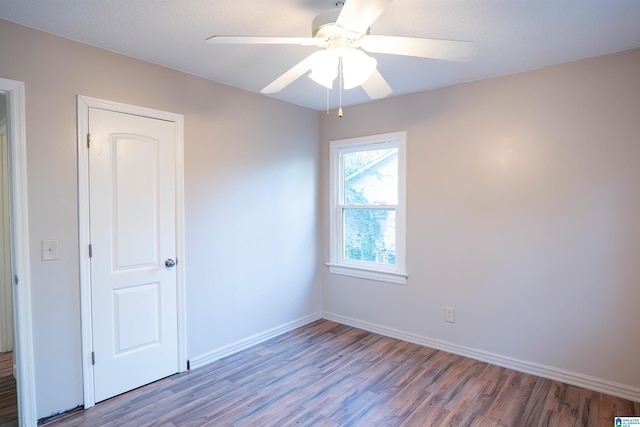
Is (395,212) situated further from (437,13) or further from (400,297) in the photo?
(437,13)

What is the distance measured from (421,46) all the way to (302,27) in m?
0.79

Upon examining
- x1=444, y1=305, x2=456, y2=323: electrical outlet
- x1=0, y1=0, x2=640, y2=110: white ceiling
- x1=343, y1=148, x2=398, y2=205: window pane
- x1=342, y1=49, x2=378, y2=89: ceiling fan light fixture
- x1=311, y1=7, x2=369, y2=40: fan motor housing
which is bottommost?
x1=444, y1=305, x2=456, y2=323: electrical outlet

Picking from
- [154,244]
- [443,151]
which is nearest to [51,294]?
[154,244]

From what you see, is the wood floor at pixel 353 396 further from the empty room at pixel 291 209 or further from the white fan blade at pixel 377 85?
the white fan blade at pixel 377 85

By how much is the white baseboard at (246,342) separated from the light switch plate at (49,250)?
1.32 metres

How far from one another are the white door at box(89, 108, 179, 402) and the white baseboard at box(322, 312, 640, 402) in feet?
6.68

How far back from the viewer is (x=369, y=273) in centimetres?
375

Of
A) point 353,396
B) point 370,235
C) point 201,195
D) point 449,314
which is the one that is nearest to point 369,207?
point 370,235

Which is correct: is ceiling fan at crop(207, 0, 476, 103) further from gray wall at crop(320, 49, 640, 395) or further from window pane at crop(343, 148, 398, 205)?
window pane at crop(343, 148, 398, 205)

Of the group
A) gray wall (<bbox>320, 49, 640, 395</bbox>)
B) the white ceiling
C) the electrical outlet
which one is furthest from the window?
the white ceiling

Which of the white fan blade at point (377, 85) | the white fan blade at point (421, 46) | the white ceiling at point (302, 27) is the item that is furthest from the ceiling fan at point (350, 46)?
the white ceiling at point (302, 27)

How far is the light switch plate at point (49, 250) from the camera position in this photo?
86.0 inches

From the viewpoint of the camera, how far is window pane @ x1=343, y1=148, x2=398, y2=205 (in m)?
3.63

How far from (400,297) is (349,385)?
1134mm
